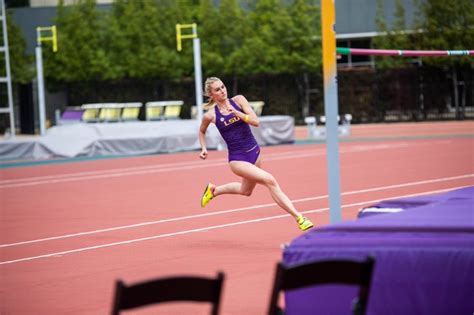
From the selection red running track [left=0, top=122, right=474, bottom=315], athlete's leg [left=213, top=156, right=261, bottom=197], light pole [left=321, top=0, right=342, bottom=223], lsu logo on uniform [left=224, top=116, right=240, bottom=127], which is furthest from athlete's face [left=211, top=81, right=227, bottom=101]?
light pole [left=321, top=0, right=342, bottom=223]

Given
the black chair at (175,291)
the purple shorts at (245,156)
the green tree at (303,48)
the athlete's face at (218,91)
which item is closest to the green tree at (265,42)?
the green tree at (303,48)

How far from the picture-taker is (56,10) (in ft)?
194

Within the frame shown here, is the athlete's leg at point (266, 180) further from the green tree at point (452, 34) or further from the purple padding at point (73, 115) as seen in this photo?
the purple padding at point (73, 115)

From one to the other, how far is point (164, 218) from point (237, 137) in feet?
13.2

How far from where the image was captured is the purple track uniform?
45.3ft

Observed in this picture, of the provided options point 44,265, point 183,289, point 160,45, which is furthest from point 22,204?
point 160,45

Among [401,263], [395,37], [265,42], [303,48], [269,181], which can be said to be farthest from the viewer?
[303,48]

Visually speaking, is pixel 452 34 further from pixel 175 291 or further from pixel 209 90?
pixel 175 291

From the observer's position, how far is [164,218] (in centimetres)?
1755

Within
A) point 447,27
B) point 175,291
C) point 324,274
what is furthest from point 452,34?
point 175,291

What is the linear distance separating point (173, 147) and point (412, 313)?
93.6 feet

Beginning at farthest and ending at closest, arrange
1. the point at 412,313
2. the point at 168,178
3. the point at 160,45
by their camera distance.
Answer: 1. the point at 160,45
2. the point at 168,178
3. the point at 412,313

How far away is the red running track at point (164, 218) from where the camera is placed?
37.5ft

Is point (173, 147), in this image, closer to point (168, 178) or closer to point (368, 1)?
point (168, 178)
